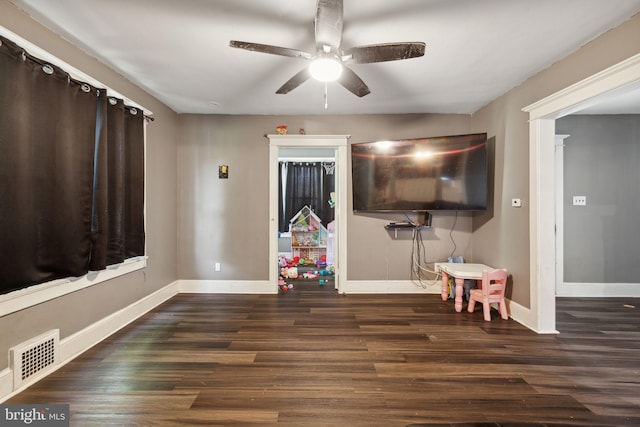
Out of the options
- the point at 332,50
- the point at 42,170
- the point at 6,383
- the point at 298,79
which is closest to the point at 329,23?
the point at 332,50

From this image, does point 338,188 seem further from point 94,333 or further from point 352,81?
point 94,333

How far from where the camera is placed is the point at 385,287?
3637 millimetres

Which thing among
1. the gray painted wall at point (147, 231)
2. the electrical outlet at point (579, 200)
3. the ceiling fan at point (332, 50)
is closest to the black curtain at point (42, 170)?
the gray painted wall at point (147, 231)

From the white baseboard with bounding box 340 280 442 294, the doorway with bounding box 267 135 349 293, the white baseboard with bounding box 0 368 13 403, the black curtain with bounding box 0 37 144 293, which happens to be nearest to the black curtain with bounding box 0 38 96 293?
the black curtain with bounding box 0 37 144 293

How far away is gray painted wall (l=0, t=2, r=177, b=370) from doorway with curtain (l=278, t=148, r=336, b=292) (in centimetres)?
247

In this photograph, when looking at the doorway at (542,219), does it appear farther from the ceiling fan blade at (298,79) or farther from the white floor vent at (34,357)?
the white floor vent at (34,357)

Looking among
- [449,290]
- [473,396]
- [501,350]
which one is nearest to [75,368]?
[473,396]

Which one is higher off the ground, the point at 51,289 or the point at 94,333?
the point at 51,289

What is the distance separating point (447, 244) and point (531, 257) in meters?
1.12

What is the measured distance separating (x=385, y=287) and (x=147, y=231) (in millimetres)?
3020

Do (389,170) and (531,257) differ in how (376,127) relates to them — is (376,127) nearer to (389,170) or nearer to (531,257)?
(389,170)

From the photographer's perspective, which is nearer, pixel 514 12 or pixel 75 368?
pixel 514 12

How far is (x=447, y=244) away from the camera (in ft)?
11.9

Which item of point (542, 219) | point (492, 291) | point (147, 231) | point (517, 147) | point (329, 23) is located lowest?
point (492, 291)
